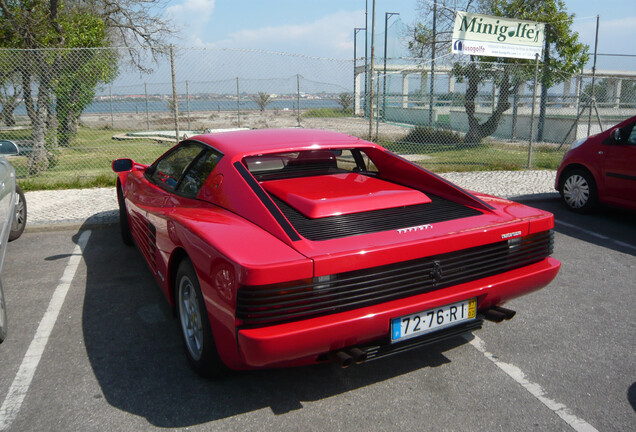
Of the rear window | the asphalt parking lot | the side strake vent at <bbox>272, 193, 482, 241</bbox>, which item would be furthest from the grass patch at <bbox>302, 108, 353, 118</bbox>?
the side strake vent at <bbox>272, 193, 482, 241</bbox>

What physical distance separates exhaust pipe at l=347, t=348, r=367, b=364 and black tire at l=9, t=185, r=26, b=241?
4.94m

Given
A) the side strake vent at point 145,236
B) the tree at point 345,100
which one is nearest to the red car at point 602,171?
the side strake vent at point 145,236

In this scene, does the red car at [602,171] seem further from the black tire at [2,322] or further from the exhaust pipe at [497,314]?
the black tire at [2,322]

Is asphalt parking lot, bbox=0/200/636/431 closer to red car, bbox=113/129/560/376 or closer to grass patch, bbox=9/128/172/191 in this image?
red car, bbox=113/129/560/376

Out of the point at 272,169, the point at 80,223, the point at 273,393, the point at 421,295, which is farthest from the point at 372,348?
the point at 80,223

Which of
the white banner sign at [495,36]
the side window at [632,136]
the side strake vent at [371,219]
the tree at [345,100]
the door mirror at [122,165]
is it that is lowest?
the side strake vent at [371,219]

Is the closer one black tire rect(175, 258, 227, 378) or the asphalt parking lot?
the asphalt parking lot

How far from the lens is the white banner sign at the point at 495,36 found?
455 inches

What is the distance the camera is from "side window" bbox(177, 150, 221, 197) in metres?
3.53

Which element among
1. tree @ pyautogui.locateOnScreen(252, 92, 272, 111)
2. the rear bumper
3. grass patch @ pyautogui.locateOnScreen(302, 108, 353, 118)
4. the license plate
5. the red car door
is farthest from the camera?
tree @ pyautogui.locateOnScreen(252, 92, 272, 111)

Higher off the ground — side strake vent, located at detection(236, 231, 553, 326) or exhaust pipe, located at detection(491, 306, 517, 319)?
side strake vent, located at detection(236, 231, 553, 326)

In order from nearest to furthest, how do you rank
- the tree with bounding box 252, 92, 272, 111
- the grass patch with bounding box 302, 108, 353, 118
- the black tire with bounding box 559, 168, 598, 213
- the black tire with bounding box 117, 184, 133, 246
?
the black tire with bounding box 117, 184, 133, 246
the black tire with bounding box 559, 168, 598, 213
the grass patch with bounding box 302, 108, 353, 118
the tree with bounding box 252, 92, 272, 111

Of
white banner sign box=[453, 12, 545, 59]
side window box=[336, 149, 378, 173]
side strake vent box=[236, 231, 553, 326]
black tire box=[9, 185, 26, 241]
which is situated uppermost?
white banner sign box=[453, 12, 545, 59]

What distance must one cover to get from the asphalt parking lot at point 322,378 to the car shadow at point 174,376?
1 centimetres
